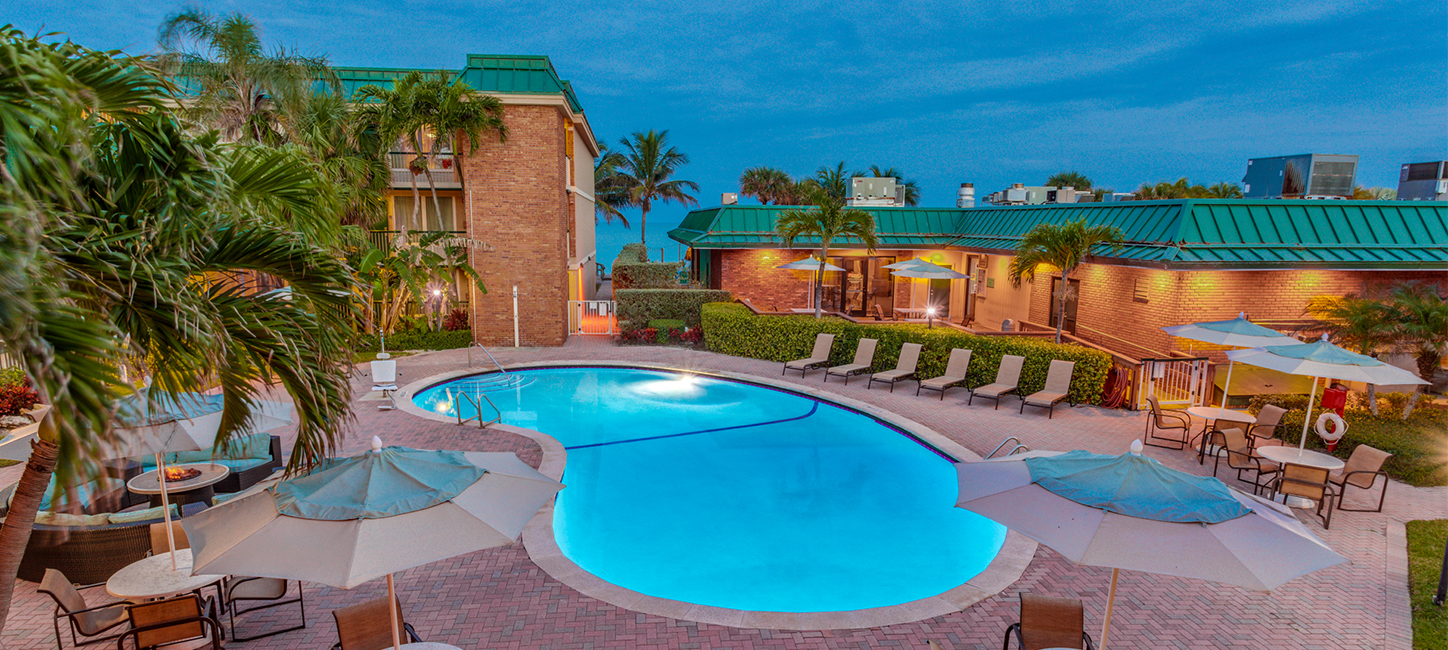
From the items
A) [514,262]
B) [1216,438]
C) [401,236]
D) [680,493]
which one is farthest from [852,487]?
[401,236]

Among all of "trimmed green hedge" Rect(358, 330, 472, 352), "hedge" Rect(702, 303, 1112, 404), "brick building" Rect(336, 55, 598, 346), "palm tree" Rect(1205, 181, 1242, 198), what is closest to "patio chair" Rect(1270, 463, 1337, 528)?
"hedge" Rect(702, 303, 1112, 404)

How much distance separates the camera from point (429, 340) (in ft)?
65.1

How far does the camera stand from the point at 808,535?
359 inches

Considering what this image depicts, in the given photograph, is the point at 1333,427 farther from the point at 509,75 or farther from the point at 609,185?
the point at 609,185

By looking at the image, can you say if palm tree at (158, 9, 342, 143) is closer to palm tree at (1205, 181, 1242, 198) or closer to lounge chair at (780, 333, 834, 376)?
lounge chair at (780, 333, 834, 376)

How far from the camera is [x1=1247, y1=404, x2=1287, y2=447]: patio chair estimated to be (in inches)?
428

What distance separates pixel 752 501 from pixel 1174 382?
9.50m

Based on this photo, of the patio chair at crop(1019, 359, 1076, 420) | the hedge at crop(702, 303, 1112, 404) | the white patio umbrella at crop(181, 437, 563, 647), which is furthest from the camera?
the hedge at crop(702, 303, 1112, 404)

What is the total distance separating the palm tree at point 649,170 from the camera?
145ft

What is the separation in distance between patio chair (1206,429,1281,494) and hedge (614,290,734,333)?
13.7 meters

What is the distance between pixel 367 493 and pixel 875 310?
21.6 meters

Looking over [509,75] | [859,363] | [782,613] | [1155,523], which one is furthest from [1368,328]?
[509,75]

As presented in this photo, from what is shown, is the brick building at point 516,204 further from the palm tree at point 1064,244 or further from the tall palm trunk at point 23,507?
the tall palm trunk at point 23,507

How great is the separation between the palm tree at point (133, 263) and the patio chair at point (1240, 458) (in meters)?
11.4
